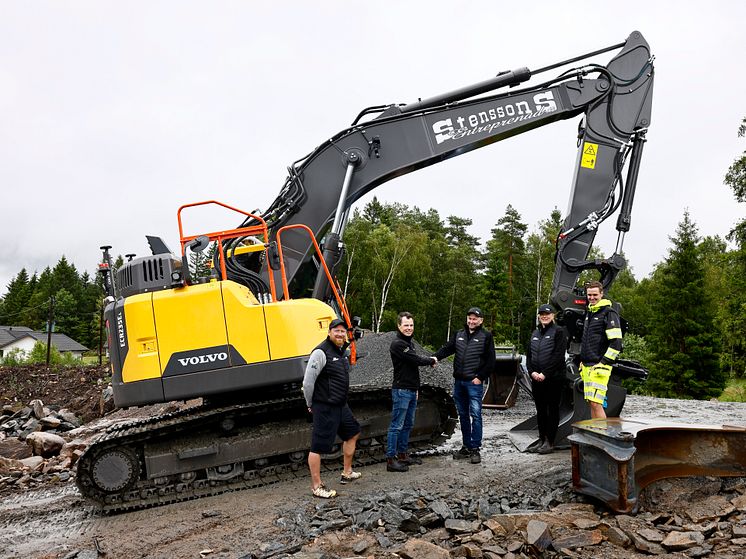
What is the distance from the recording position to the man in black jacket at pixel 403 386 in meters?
5.91

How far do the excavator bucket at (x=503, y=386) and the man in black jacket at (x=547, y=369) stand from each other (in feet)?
11.2

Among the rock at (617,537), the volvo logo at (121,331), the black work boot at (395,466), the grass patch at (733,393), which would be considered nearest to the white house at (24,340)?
the grass patch at (733,393)

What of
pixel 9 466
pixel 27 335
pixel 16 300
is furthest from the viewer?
pixel 16 300

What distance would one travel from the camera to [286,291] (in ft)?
19.1

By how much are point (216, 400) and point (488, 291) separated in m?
34.0

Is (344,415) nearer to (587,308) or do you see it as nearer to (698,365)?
(587,308)

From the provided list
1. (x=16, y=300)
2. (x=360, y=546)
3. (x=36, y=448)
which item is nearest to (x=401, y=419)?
(x=360, y=546)

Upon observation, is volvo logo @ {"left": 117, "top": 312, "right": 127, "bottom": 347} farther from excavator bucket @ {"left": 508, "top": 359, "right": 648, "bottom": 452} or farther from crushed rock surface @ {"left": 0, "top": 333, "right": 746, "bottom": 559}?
excavator bucket @ {"left": 508, "top": 359, "right": 648, "bottom": 452}

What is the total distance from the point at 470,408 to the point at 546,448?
960 millimetres

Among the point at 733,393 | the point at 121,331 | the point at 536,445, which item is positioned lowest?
the point at 733,393

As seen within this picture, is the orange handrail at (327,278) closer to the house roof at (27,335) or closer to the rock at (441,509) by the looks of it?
the rock at (441,509)

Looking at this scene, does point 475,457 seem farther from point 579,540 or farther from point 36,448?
point 36,448

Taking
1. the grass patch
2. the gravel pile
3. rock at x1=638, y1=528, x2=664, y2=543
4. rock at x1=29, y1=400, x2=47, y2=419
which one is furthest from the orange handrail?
the grass patch

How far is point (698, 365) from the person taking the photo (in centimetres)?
2314
